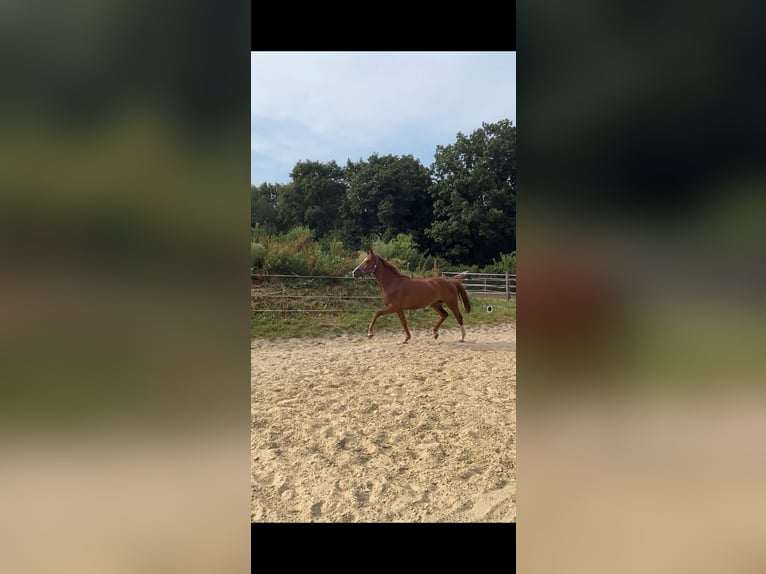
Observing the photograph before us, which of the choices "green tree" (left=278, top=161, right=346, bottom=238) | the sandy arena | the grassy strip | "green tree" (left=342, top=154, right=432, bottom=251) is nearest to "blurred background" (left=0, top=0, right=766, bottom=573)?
the sandy arena

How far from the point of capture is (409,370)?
6.32m

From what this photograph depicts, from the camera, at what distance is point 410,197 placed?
2177 cm

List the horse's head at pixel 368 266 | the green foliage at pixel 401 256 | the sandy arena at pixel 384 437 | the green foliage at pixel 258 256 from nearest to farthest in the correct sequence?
1. the sandy arena at pixel 384 437
2. the horse's head at pixel 368 266
3. the green foliage at pixel 258 256
4. the green foliage at pixel 401 256

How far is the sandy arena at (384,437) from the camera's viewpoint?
287 cm

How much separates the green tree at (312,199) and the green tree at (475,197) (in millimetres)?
4720

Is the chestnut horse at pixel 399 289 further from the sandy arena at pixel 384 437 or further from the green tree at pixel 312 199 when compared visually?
the green tree at pixel 312 199

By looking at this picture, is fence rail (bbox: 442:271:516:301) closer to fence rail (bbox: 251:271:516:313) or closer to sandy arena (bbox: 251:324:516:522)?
fence rail (bbox: 251:271:516:313)
